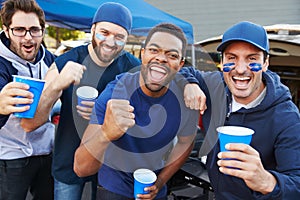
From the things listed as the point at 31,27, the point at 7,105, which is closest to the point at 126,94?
the point at 7,105

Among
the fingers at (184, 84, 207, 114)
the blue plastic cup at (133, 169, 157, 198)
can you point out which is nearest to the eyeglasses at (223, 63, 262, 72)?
the fingers at (184, 84, 207, 114)

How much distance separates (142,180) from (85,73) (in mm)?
890

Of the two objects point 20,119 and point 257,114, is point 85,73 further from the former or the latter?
point 257,114

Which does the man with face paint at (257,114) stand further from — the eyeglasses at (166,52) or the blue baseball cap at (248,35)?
the eyeglasses at (166,52)

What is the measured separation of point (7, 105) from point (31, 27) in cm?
66

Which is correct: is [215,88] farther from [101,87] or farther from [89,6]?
[89,6]

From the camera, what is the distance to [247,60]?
183 centimetres

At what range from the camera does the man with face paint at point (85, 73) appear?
2303 millimetres

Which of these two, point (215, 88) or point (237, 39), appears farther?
point (215, 88)

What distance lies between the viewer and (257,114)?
1.78 m

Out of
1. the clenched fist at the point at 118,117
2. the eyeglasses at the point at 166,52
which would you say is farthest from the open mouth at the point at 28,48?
the clenched fist at the point at 118,117

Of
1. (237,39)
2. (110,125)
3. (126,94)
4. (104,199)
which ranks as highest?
(237,39)

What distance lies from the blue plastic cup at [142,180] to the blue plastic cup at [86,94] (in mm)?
576

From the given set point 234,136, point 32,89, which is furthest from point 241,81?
point 32,89
